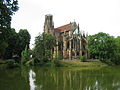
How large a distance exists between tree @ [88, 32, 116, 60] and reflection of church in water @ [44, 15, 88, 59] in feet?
37.2

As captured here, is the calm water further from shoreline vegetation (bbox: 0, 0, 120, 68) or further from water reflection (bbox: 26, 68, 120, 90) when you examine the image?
shoreline vegetation (bbox: 0, 0, 120, 68)

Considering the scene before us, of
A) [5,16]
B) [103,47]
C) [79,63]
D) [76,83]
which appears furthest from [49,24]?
[5,16]

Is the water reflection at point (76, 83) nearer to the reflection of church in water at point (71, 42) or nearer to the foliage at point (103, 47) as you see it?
the foliage at point (103, 47)

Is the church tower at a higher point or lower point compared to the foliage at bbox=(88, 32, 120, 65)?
higher

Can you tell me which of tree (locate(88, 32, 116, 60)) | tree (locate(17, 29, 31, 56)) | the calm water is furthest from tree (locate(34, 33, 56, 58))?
the calm water

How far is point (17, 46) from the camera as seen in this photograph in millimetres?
89000

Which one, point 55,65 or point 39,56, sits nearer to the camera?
point 55,65

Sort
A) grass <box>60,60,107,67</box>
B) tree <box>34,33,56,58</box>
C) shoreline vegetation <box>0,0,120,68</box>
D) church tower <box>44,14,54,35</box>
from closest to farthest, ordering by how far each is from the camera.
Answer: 1. grass <box>60,60,107,67</box>
2. shoreline vegetation <box>0,0,120,68</box>
3. tree <box>34,33,56,58</box>
4. church tower <box>44,14,54,35</box>

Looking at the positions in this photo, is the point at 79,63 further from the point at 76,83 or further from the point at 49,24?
the point at 76,83

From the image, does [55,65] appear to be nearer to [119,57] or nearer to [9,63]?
[9,63]

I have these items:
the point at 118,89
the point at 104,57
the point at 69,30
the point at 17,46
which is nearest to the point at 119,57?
the point at 104,57

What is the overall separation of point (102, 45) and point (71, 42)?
2016cm

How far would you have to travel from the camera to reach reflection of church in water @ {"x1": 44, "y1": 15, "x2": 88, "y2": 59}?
91438 mm

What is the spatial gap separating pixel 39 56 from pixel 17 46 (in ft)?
50.8
